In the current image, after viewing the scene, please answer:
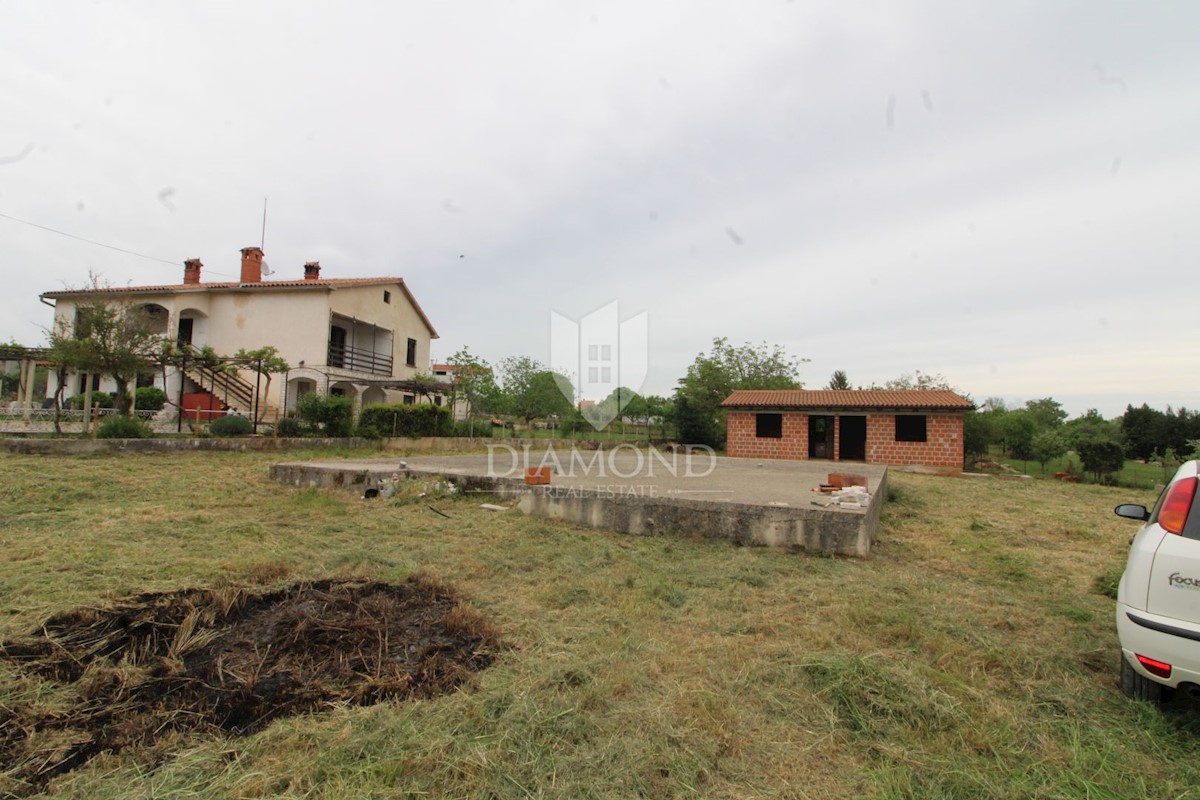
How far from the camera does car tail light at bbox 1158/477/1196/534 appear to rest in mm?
2240

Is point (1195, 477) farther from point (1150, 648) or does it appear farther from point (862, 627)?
point (862, 627)

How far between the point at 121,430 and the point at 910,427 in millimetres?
21205

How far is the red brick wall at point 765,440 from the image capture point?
18.3 meters

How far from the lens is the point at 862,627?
3215mm

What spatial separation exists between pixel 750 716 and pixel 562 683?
855 mm

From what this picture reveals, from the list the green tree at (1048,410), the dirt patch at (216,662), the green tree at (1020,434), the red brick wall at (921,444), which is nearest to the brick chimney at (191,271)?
the dirt patch at (216,662)

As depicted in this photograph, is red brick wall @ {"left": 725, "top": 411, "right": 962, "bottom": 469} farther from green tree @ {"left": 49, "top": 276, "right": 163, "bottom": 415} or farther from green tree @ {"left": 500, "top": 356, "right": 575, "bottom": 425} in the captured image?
green tree @ {"left": 49, "top": 276, "right": 163, "bottom": 415}

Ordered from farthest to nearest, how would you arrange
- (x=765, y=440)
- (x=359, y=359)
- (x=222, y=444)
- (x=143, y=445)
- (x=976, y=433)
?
(x=359, y=359), (x=976, y=433), (x=765, y=440), (x=222, y=444), (x=143, y=445)

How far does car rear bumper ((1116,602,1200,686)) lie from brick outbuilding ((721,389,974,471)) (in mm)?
16274

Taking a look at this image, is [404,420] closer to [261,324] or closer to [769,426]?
[261,324]

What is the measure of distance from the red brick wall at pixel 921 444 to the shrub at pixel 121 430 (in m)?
19.9

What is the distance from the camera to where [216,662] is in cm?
261

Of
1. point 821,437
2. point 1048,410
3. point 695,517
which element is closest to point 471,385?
point 821,437

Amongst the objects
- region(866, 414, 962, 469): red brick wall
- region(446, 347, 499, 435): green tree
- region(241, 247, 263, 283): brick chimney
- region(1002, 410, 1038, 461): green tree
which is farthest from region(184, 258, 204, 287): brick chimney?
region(1002, 410, 1038, 461): green tree
